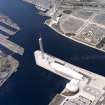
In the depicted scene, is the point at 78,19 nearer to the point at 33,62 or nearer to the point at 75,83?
the point at 33,62

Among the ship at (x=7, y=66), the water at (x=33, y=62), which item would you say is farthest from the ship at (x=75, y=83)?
the ship at (x=7, y=66)

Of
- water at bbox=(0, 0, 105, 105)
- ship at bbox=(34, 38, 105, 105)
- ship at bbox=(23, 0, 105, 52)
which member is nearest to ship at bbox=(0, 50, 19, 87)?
water at bbox=(0, 0, 105, 105)

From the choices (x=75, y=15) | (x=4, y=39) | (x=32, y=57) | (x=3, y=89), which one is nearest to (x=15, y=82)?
(x=3, y=89)

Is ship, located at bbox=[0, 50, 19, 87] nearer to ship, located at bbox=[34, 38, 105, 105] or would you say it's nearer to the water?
the water

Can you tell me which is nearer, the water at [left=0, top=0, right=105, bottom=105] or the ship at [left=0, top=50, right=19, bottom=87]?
the water at [left=0, top=0, right=105, bottom=105]

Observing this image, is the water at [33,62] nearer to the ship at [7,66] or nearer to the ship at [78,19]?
the ship at [7,66]

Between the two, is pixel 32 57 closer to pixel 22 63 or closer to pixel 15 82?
pixel 22 63

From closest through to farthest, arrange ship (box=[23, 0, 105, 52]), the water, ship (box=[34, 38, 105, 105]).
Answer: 1. ship (box=[34, 38, 105, 105])
2. the water
3. ship (box=[23, 0, 105, 52])
